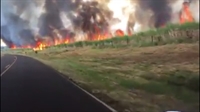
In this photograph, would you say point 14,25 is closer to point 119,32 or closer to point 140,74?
point 119,32

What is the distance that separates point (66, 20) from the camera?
8.55 m

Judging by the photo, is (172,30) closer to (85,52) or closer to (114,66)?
(114,66)

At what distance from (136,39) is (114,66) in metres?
0.93

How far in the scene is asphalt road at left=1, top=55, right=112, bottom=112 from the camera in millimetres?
7102

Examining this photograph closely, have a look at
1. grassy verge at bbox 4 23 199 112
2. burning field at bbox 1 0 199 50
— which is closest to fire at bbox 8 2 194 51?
burning field at bbox 1 0 199 50

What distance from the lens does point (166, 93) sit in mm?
6609

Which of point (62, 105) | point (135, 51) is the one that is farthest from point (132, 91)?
point (62, 105)

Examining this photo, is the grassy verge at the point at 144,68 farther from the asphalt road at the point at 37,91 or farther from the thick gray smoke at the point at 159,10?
the asphalt road at the point at 37,91

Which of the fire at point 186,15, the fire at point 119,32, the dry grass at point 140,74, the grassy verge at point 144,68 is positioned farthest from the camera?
the fire at point 119,32

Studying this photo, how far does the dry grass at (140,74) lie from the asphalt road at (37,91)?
52cm

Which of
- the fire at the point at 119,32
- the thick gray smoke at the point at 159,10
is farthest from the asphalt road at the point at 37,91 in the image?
the thick gray smoke at the point at 159,10

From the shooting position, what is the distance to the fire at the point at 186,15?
669cm

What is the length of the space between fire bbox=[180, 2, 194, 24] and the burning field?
27.2 inches

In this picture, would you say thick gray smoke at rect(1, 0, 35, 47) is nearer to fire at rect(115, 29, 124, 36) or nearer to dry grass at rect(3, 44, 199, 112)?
dry grass at rect(3, 44, 199, 112)
